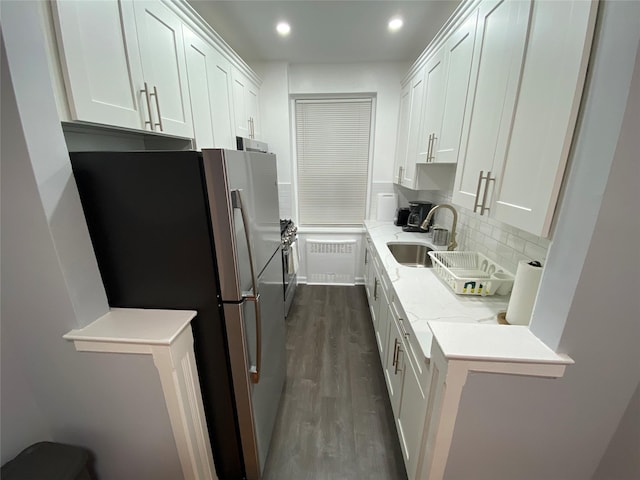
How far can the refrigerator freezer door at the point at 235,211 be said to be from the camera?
34.7 inches

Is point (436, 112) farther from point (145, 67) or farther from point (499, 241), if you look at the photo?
point (145, 67)

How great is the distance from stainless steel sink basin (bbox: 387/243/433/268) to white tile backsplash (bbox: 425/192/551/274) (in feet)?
1.13

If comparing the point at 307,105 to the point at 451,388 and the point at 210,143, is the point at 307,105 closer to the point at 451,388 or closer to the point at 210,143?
the point at 210,143

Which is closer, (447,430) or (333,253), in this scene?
(447,430)

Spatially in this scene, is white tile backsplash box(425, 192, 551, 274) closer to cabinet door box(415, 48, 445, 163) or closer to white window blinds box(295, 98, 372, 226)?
cabinet door box(415, 48, 445, 163)

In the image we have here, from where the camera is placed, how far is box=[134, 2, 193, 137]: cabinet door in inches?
48.1

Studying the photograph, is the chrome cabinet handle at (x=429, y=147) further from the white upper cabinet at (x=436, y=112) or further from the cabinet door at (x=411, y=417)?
the cabinet door at (x=411, y=417)

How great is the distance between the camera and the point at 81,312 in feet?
2.99

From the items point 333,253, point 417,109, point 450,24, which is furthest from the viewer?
point 333,253

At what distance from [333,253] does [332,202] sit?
0.69 m

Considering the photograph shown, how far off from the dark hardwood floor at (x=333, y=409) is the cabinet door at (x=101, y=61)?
1915 millimetres

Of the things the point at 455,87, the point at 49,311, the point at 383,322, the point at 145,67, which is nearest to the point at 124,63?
the point at 145,67

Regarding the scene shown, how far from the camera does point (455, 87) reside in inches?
60.3

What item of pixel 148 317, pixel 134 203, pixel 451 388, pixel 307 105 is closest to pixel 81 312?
pixel 148 317
